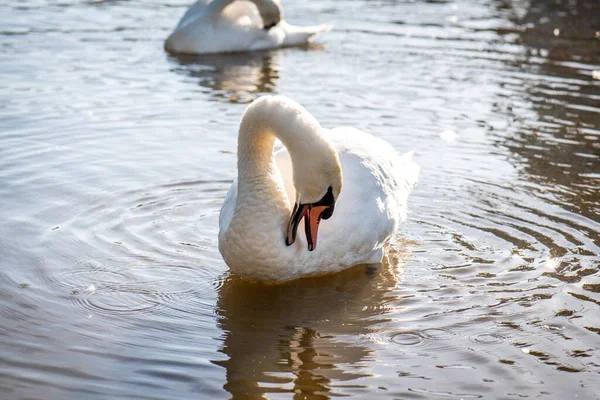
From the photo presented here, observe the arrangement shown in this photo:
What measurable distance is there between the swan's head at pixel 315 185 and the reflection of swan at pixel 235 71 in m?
5.71

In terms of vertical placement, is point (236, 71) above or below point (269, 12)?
below

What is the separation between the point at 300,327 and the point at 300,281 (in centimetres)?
85

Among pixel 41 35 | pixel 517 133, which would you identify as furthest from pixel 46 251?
pixel 41 35

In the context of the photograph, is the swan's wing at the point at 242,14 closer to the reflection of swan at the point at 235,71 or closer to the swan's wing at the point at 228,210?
the reflection of swan at the point at 235,71

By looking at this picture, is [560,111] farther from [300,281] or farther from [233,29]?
[233,29]

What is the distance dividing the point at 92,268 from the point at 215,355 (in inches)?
64.6

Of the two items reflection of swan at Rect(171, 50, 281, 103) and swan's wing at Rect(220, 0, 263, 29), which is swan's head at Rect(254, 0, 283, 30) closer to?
swan's wing at Rect(220, 0, 263, 29)

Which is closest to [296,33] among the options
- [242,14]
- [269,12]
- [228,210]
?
[269,12]

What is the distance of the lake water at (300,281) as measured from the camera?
5.36 metres

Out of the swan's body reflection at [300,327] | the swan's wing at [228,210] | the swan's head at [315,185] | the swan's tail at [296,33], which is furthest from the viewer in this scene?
the swan's tail at [296,33]

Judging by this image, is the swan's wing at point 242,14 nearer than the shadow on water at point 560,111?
No

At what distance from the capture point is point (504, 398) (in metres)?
5.08

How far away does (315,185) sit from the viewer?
594 centimetres

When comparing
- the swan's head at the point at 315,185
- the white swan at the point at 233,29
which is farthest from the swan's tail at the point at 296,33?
the swan's head at the point at 315,185
